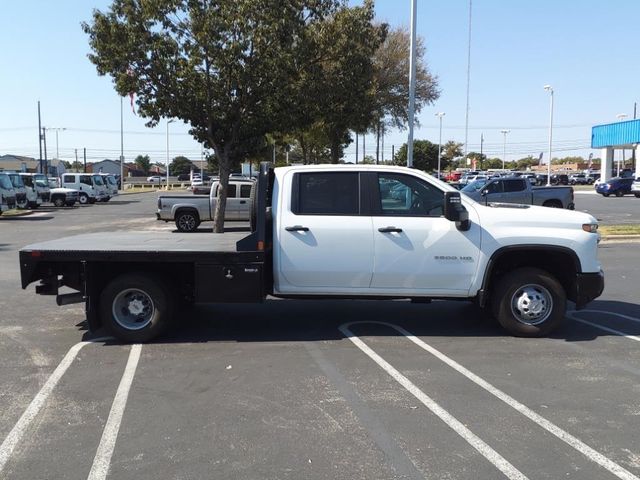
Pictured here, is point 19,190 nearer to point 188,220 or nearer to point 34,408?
point 188,220

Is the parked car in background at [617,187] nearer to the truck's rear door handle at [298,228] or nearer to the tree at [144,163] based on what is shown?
the truck's rear door handle at [298,228]

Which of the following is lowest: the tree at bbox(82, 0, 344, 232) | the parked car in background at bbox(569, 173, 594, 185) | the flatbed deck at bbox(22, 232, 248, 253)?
the flatbed deck at bbox(22, 232, 248, 253)

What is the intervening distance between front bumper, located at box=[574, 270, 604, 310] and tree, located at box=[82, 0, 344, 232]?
10.3 metres

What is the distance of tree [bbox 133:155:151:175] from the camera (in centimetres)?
16805

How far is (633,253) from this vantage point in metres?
14.2

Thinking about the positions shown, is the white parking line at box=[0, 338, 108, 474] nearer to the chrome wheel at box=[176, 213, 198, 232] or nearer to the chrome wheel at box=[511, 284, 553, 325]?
the chrome wheel at box=[511, 284, 553, 325]

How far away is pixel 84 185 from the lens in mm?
39594

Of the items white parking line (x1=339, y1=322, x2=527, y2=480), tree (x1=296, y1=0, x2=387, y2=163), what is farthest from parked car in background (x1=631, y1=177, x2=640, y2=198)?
white parking line (x1=339, y1=322, x2=527, y2=480)

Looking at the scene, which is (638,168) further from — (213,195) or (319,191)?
(319,191)

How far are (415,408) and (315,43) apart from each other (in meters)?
13.0

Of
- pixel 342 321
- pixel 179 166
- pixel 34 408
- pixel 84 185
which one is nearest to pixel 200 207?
pixel 342 321

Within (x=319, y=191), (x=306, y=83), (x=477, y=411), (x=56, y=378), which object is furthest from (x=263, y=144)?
(x=477, y=411)

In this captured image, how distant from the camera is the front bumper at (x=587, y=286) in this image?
668 cm

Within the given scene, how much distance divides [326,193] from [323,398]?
8.50 feet
